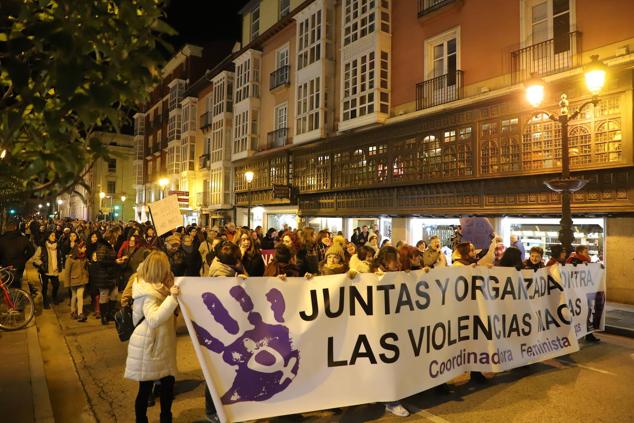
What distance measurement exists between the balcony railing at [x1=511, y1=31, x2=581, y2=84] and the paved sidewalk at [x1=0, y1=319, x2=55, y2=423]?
1317cm

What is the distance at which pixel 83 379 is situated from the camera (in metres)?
5.99

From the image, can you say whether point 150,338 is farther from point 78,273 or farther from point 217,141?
point 217,141

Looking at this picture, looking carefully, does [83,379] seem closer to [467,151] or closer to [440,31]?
[467,151]

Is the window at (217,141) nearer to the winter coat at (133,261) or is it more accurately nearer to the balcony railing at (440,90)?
the balcony railing at (440,90)

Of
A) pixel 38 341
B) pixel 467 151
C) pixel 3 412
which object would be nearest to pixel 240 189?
pixel 467 151

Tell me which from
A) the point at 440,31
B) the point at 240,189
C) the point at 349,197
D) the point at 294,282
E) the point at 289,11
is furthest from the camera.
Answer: the point at 240,189

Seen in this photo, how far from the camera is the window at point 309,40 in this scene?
2212cm

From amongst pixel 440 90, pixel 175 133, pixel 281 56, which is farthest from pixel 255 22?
pixel 440 90

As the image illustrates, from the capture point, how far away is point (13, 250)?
969 cm

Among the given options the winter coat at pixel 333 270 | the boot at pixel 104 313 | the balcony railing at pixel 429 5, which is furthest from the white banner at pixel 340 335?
the balcony railing at pixel 429 5

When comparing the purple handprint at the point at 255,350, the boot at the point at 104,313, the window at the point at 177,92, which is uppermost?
the window at the point at 177,92

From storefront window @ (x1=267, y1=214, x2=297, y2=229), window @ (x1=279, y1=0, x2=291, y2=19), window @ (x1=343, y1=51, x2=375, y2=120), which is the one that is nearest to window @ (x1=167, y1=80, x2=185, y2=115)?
window @ (x1=279, y1=0, x2=291, y2=19)

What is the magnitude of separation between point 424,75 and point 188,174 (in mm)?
26320

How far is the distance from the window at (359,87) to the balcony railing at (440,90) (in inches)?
86.3
